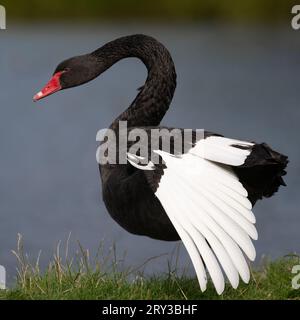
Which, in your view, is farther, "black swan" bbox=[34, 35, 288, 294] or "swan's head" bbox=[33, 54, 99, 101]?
"swan's head" bbox=[33, 54, 99, 101]

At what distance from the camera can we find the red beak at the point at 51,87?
8.71 ft

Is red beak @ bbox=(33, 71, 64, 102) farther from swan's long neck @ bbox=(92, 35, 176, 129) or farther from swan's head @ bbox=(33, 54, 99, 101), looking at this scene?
swan's long neck @ bbox=(92, 35, 176, 129)

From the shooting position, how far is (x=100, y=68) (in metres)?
2.77

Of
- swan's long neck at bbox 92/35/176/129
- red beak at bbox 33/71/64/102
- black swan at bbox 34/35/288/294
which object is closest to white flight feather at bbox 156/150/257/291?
black swan at bbox 34/35/288/294

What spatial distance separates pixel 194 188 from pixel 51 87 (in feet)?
2.68

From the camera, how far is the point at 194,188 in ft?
6.68

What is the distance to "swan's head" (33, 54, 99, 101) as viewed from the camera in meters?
2.68

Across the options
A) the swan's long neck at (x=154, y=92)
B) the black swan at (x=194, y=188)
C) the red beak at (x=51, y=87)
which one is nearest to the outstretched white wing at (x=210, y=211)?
the black swan at (x=194, y=188)

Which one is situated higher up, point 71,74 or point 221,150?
point 71,74

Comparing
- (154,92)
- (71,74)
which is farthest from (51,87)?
(154,92)

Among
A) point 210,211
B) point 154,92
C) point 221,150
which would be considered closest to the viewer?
A: point 210,211

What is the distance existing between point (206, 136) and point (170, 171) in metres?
0.22

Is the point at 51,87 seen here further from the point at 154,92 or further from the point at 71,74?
the point at 154,92

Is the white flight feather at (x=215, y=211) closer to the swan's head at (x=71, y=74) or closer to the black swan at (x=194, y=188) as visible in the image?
the black swan at (x=194, y=188)
